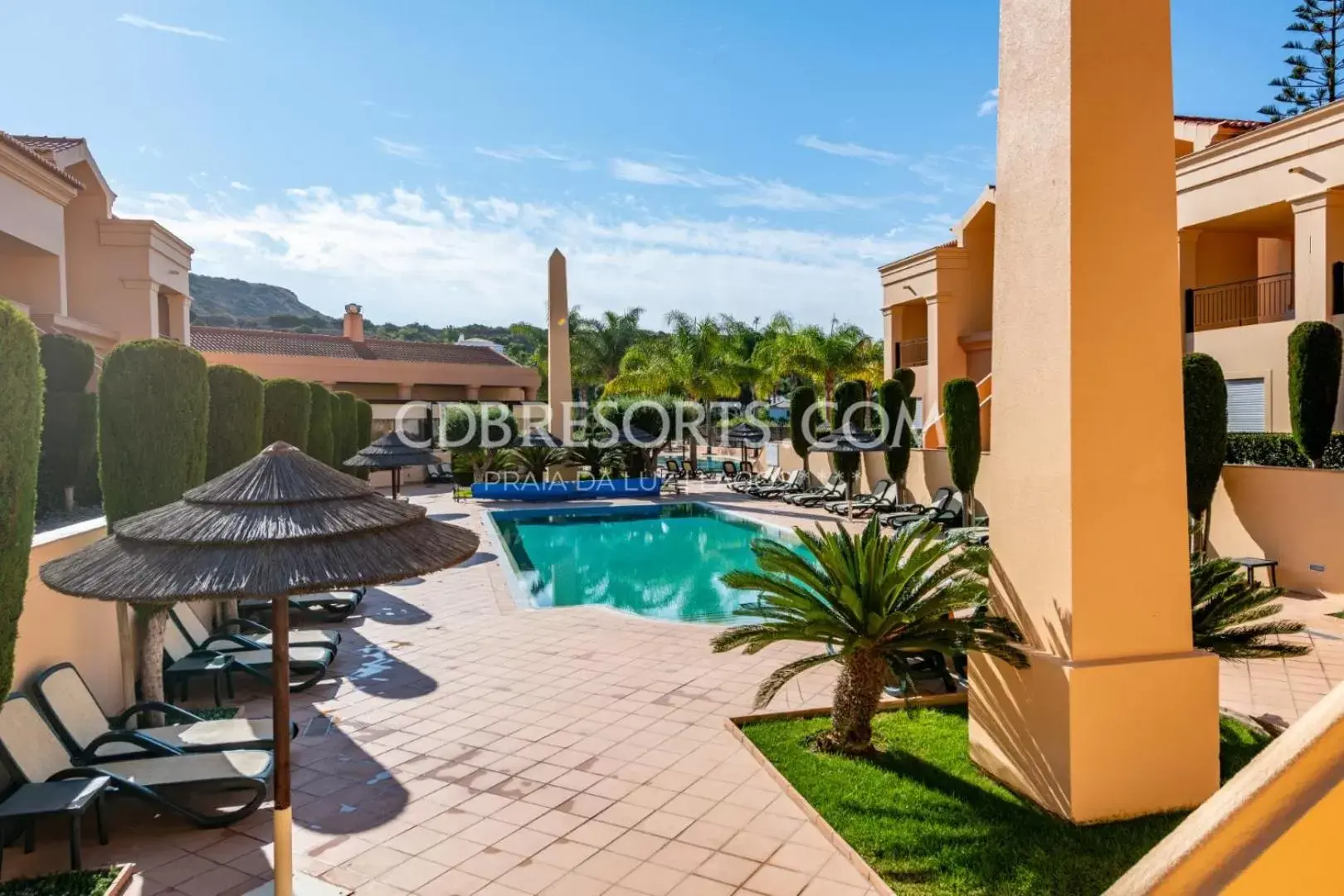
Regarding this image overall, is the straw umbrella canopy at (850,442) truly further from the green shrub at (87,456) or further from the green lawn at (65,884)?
the green lawn at (65,884)

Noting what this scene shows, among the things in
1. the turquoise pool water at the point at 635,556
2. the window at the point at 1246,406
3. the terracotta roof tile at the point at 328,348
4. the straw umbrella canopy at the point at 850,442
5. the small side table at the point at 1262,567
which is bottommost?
the turquoise pool water at the point at 635,556

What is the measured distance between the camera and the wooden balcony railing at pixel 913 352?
26.8 meters

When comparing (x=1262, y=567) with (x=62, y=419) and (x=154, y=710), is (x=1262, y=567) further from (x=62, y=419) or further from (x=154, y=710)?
(x=62, y=419)

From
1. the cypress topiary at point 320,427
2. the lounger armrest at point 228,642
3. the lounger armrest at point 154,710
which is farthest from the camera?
the cypress topiary at point 320,427

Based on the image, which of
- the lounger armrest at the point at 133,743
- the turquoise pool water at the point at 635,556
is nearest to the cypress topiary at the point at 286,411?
the turquoise pool water at the point at 635,556

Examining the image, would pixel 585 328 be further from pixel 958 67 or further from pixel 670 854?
pixel 670 854

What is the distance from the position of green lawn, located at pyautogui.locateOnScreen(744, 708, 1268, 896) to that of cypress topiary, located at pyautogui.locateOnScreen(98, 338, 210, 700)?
543 cm

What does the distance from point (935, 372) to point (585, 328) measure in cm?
2369

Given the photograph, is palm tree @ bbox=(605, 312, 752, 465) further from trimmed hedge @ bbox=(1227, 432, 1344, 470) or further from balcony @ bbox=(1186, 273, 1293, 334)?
trimmed hedge @ bbox=(1227, 432, 1344, 470)

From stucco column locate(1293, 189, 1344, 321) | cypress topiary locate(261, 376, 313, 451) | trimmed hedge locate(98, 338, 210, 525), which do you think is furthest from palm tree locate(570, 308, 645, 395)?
Answer: trimmed hedge locate(98, 338, 210, 525)

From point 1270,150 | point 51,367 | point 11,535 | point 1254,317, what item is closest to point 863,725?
point 11,535

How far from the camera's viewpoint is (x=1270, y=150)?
14.7m

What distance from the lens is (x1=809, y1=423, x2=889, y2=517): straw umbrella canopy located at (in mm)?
19578

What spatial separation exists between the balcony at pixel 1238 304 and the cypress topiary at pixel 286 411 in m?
17.6
